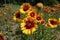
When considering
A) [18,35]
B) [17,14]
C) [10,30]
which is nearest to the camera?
[17,14]

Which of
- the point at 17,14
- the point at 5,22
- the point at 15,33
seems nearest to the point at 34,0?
the point at 5,22

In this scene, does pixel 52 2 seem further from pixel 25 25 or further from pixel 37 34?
pixel 25 25

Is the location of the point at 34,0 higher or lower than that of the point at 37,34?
lower

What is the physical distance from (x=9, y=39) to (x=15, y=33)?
0.52 m

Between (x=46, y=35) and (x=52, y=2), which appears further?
(x=52, y=2)

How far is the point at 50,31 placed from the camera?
434 cm

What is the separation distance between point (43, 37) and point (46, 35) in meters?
0.06

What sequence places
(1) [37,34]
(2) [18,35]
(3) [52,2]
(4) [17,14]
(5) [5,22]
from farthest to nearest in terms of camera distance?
(3) [52,2], (5) [5,22], (2) [18,35], (1) [37,34], (4) [17,14]

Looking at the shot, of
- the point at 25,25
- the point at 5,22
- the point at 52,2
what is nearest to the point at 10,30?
the point at 5,22

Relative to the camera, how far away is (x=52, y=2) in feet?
48.9

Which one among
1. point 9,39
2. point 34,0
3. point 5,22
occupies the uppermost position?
point 9,39

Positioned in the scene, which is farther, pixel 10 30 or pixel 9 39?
pixel 10 30

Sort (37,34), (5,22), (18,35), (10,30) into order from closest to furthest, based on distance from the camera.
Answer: (37,34), (18,35), (10,30), (5,22)

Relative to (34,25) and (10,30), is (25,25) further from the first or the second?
(10,30)
